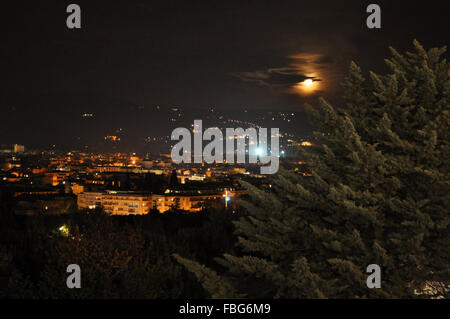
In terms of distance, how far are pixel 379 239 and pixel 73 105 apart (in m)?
98.2

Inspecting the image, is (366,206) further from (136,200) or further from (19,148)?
(19,148)

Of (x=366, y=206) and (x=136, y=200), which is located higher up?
(x=136, y=200)

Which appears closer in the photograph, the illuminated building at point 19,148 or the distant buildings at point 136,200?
the distant buildings at point 136,200

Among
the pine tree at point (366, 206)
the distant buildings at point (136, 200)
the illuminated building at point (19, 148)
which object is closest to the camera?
the pine tree at point (366, 206)

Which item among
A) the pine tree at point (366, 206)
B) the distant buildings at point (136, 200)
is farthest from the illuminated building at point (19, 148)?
the pine tree at point (366, 206)

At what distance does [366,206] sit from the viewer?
3221mm

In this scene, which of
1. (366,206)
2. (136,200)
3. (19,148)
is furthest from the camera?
(19,148)

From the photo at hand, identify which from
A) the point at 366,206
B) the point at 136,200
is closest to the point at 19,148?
the point at 136,200

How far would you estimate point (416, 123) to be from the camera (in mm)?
3463

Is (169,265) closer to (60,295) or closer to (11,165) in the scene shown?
(60,295)

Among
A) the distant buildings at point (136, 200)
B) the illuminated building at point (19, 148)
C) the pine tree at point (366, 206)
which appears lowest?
the pine tree at point (366, 206)

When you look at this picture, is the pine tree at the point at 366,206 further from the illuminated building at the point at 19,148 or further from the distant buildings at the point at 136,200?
the illuminated building at the point at 19,148

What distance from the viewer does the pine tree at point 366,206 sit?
313 cm

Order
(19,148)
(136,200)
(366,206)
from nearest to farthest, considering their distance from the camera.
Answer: (366,206)
(136,200)
(19,148)
